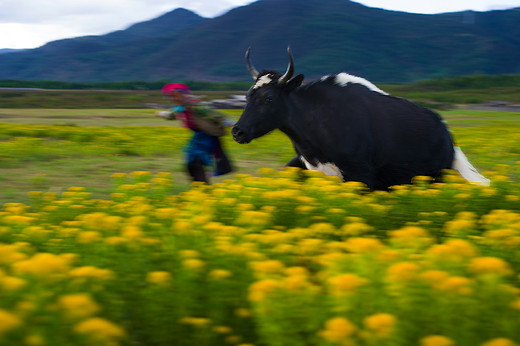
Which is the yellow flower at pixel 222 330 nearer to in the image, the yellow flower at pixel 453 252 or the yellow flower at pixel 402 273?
the yellow flower at pixel 402 273

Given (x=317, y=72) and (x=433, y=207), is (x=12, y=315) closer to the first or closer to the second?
(x=433, y=207)

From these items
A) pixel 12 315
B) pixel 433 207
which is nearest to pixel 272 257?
pixel 12 315

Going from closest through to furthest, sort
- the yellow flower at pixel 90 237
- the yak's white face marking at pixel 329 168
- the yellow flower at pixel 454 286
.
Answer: the yellow flower at pixel 454 286 < the yellow flower at pixel 90 237 < the yak's white face marking at pixel 329 168

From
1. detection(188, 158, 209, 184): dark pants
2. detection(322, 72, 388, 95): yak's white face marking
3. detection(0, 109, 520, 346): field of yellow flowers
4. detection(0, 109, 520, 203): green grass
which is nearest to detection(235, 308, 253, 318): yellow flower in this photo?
detection(0, 109, 520, 346): field of yellow flowers

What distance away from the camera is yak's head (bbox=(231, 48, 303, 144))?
7059 mm

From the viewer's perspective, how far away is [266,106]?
7090 millimetres

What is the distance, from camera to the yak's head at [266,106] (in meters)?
7.06

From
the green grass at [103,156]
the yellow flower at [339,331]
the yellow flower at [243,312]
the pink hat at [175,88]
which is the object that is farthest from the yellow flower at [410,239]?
the green grass at [103,156]

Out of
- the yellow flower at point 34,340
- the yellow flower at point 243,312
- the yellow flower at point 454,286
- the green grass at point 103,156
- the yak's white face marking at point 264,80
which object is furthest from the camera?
the green grass at point 103,156

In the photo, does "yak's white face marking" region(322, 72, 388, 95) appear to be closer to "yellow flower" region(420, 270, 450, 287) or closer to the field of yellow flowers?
the field of yellow flowers

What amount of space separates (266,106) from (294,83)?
43 cm

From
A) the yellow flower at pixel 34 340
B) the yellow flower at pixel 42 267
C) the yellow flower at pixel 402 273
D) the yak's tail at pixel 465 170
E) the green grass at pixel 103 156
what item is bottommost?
the green grass at pixel 103 156

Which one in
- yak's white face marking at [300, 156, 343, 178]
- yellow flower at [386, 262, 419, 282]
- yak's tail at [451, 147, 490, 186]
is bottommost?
yak's tail at [451, 147, 490, 186]

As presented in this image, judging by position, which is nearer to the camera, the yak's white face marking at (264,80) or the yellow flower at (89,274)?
the yellow flower at (89,274)
